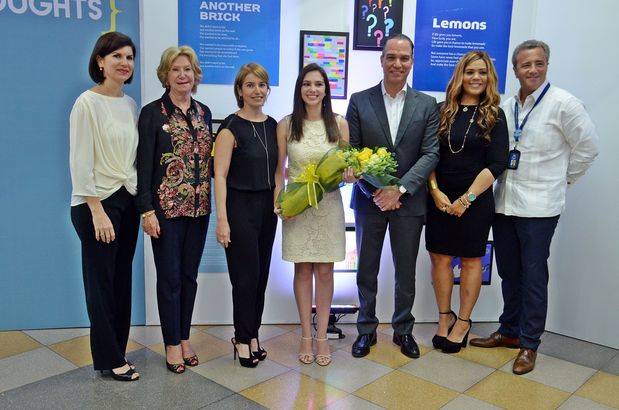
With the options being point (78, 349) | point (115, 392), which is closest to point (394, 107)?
point (115, 392)

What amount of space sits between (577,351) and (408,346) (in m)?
1.17

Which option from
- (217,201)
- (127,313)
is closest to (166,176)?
(217,201)

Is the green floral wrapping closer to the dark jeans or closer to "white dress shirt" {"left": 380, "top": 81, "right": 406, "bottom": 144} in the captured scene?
"white dress shirt" {"left": 380, "top": 81, "right": 406, "bottom": 144}

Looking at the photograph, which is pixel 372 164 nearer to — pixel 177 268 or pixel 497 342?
pixel 177 268

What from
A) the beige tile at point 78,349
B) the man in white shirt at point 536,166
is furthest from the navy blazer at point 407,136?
the beige tile at point 78,349

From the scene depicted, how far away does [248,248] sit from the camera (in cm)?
286

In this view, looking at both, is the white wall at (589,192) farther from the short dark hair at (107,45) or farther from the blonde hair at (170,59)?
the short dark hair at (107,45)

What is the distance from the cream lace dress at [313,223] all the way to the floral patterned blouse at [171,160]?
0.50 metres

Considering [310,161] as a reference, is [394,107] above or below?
above

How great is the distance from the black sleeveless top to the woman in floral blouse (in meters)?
0.15

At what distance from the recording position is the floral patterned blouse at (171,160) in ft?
8.72

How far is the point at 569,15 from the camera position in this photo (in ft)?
11.7

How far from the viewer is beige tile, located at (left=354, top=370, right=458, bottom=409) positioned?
8.71 ft

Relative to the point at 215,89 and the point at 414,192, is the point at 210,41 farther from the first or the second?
the point at 414,192
